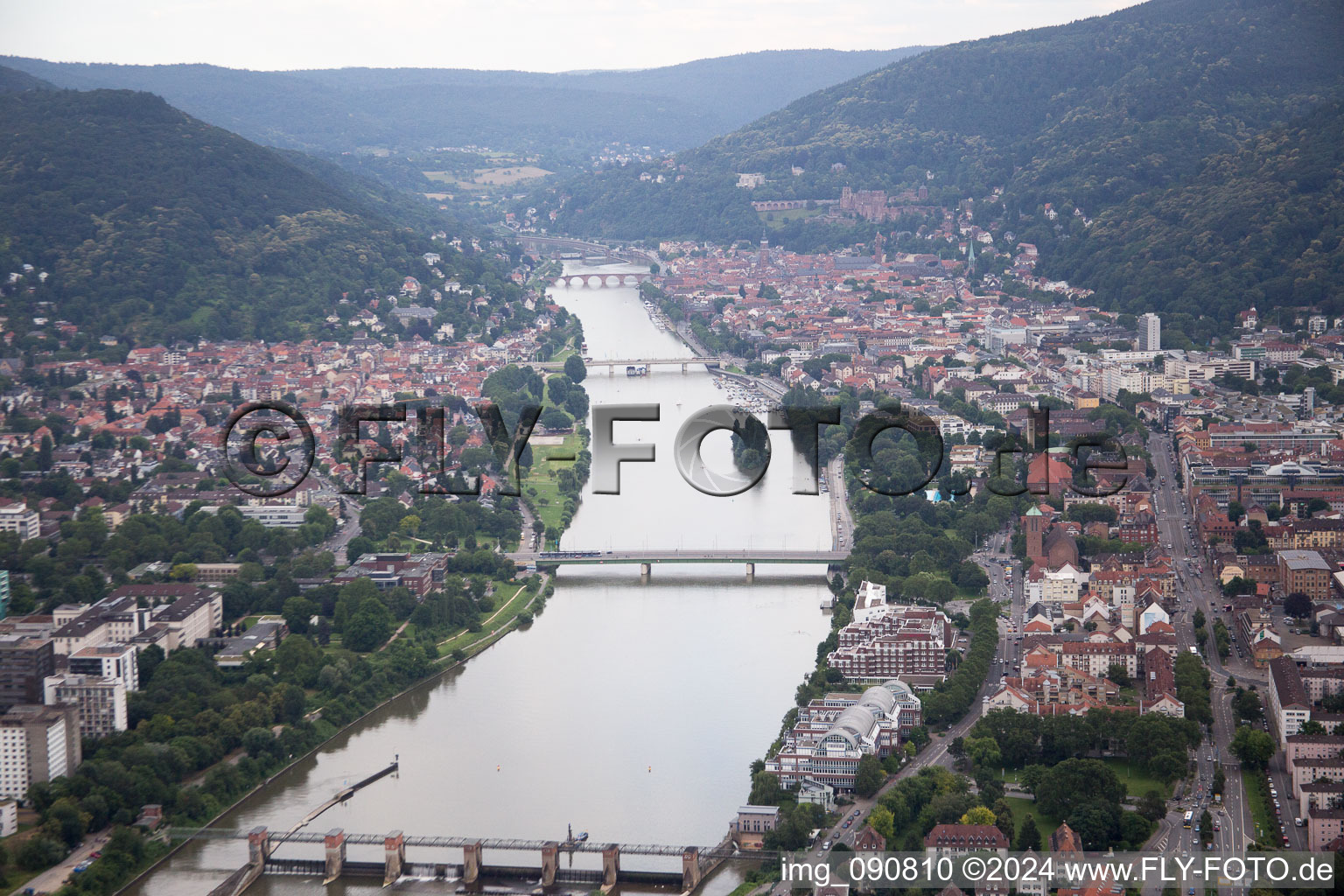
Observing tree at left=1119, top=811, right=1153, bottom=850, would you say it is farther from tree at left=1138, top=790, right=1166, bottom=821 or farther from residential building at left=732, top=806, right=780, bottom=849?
residential building at left=732, top=806, right=780, bottom=849

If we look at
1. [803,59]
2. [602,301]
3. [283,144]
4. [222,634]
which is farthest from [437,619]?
[803,59]

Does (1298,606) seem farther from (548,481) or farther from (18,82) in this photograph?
(18,82)

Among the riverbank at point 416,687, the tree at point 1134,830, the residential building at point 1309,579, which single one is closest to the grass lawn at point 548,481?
the riverbank at point 416,687

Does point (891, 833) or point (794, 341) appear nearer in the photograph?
point (891, 833)

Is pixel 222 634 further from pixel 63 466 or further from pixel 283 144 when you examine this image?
pixel 283 144

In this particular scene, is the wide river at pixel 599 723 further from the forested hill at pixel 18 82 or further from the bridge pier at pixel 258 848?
the forested hill at pixel 18 82
